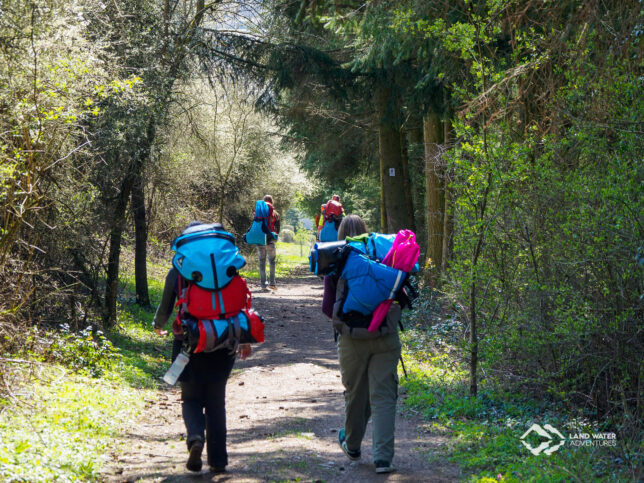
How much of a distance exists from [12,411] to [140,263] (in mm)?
7637

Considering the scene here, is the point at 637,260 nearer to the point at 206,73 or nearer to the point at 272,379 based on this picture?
the point at 272,379

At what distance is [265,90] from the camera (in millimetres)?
13852

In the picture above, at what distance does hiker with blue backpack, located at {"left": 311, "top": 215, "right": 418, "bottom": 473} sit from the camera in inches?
208

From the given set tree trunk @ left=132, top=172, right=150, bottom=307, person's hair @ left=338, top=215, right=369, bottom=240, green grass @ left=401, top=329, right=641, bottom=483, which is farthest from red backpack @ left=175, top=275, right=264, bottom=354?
tree trunk @ left=132, top=172, right=150, bottom=307

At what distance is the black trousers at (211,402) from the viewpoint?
536 centimetres

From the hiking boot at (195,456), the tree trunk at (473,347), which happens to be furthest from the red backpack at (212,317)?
the tree trunk at (473,347)

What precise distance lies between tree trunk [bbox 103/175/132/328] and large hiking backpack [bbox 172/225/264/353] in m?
6.17

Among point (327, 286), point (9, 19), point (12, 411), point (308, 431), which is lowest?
point (308, 431)

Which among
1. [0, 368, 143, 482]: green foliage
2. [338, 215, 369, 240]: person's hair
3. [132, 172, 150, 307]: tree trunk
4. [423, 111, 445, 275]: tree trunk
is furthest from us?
[423, 111, 445, 275]: tree trunk

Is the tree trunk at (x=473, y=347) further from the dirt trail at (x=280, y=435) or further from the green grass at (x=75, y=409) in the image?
the green grass at (x=75, y=409)

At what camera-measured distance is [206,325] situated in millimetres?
5117

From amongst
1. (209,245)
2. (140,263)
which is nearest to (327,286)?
(209,245)

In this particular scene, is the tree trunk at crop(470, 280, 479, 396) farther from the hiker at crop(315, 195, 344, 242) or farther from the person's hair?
the hiker at crop(315, 195, 344, 242)

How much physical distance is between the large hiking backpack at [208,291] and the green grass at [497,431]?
89.8 inches
